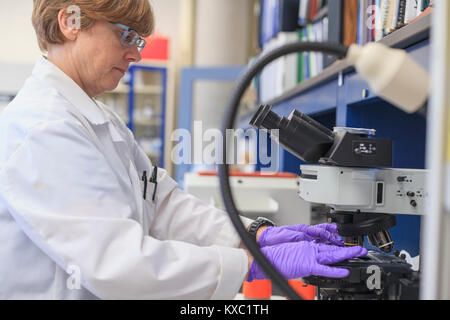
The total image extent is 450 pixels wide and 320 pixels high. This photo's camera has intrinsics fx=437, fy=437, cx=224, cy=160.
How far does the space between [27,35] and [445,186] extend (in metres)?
5.45

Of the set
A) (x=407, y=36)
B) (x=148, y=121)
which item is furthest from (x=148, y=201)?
(x=148, y=121)

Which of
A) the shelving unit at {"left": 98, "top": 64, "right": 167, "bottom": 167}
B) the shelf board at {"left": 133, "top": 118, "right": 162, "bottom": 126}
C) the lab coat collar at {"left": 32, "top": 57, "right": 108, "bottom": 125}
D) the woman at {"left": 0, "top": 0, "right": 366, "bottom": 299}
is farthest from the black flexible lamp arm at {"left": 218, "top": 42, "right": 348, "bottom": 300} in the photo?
the shelf board at {"left": 133, "top": 118, "right": 162, "bottom": 126}

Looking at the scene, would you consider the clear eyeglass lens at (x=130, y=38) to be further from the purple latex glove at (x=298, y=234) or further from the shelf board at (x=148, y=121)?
the shelf board at (x=148, y=121)

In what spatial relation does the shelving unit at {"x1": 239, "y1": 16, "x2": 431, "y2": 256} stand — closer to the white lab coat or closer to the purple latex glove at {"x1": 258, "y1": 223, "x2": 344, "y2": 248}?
the purple latex glove at {"x1": 258, "y1": 223, "x2": 344, "y2": 248}

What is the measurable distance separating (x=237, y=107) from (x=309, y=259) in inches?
14.4

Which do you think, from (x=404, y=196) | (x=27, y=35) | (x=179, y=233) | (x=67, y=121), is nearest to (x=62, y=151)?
(x=67, y=121)

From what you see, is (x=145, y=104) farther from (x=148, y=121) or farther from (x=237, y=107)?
(x=237, y=107)

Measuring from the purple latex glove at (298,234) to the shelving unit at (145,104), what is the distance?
3.93 metres

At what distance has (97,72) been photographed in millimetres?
1076

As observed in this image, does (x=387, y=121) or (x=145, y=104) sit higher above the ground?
(x=145, y=104)

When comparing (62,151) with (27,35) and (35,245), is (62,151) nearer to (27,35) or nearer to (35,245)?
(35,245)

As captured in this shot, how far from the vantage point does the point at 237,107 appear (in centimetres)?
64

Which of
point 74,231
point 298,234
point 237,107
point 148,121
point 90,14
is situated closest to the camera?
point 237,107

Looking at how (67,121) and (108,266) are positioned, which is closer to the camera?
(108,266)
